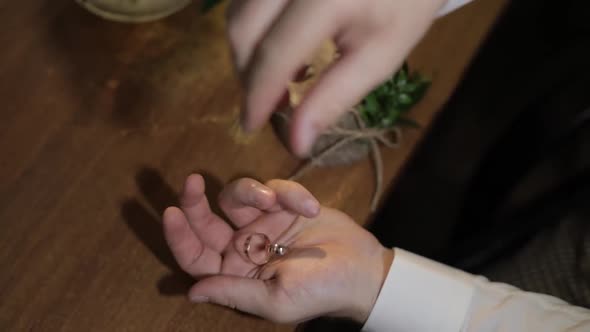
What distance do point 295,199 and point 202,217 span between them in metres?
0.08

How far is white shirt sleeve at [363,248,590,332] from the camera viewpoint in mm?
492

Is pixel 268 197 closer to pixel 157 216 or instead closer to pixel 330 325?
pixel 157 216

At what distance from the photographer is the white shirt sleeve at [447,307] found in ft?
1.61

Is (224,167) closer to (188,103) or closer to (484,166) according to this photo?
(188,103)

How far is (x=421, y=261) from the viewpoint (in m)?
0.51

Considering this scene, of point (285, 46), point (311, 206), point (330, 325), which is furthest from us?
point (330, 325)

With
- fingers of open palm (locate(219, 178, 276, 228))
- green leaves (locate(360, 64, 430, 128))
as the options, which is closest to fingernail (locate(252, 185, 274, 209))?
fingers of open palm (locate(219, 178, 276, 228))

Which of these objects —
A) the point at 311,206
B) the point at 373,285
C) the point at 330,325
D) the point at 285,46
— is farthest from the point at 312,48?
the point at 330,325

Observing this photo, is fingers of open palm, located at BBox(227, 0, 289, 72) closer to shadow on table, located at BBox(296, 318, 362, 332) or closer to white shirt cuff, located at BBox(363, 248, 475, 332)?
white shirt cuff, located at BBox(363, 248, 475, 332)

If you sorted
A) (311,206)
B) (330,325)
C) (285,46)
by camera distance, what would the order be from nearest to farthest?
1. (285,46)
2. (311,206)
3. (330,325)

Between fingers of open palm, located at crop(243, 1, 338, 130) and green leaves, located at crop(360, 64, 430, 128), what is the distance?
0.83 ft

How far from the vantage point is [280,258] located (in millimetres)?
468

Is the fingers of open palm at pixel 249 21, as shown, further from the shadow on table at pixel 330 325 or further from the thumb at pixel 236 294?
the shadow on table at pixel 330 325

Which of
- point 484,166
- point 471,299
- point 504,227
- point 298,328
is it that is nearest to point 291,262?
point 298,328
